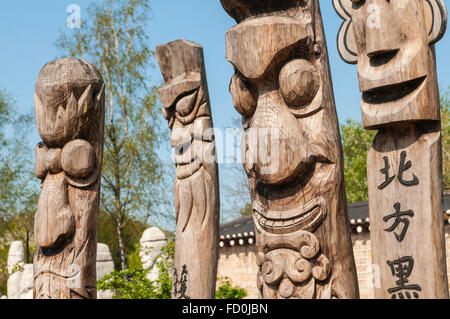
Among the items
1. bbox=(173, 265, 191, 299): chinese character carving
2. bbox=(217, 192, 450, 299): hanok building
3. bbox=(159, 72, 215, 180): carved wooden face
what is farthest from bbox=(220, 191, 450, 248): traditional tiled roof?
bbox=(173, 265, 191, 299): chinese character carving

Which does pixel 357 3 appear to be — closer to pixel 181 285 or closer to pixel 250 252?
pixel 181 285

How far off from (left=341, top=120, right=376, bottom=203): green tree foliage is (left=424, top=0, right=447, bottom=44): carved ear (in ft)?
57.5

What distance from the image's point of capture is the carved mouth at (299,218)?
119 inches

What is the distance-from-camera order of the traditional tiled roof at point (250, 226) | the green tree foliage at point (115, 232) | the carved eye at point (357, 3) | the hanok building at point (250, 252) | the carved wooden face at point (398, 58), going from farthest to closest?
the green tree foliage at point (115, 232) < the hanok building at point (250, 252) < the traditional tiled roof at point (250, 226) < the carved eye at point (357, 3) < the carved wooden face at point (398, 58)

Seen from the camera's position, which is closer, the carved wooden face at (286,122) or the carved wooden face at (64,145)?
the carved wooden face at (286,122)

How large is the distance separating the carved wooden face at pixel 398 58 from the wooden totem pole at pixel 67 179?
84.4 inches

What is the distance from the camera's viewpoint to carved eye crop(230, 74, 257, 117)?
3.27 meters

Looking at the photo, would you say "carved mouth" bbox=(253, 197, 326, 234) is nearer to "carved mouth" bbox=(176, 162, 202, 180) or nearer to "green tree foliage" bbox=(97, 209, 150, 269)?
"carved mouth" bbox=(176, 162, 202, 180)

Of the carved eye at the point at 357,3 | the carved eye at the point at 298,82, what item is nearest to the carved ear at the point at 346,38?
the carved eye at the point at 357,3

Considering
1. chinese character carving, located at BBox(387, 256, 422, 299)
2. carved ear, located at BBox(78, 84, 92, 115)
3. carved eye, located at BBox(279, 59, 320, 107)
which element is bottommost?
chinese character carving, located at BBox(387, 256, 422, 299)

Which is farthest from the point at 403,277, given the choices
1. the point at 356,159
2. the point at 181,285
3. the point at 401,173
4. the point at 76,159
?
the point at 356,159

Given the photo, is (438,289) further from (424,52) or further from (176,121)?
(176,121)

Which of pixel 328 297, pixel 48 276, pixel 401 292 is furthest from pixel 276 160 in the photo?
pixel 48 276

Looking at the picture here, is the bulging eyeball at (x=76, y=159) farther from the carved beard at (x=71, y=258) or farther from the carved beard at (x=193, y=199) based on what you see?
the carved beard at (x=193, y=199)
